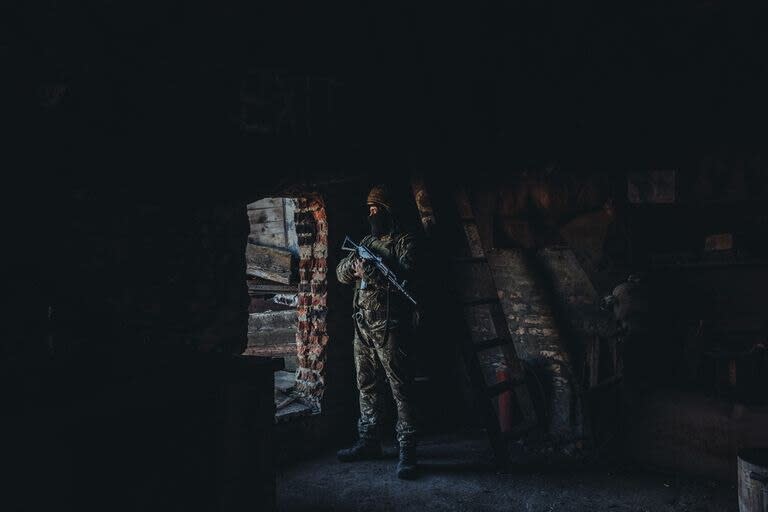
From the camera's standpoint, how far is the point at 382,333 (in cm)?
528

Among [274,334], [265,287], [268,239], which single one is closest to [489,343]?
[274,334]

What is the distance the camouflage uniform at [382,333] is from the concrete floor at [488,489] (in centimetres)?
39

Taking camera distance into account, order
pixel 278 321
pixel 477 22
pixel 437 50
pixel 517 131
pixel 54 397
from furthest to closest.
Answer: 1. pixel 278 321
2. pixel 517 131
3. pixel 437 50
4. pixel 477 22
5. pixel 54 397

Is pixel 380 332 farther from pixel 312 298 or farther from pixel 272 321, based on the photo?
pixel 272 321

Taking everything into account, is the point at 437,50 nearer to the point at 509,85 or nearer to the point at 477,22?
the point at 477,22

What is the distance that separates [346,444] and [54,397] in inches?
150

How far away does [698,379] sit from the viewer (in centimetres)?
504

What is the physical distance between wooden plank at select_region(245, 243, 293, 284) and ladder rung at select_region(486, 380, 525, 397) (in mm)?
2866

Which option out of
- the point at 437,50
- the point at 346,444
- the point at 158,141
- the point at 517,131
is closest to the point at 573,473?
the point at 346,444

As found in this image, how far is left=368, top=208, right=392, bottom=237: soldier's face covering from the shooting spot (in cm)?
550

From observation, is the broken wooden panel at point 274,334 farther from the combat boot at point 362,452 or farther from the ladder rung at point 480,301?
the ladder rung at point 480,301

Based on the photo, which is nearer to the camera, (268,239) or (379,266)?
(379,266)

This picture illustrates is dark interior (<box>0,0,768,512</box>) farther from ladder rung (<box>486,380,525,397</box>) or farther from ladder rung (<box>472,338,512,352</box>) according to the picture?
ladder rung (<box>472,338,512,352</box>)

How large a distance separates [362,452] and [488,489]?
3.93 feet
